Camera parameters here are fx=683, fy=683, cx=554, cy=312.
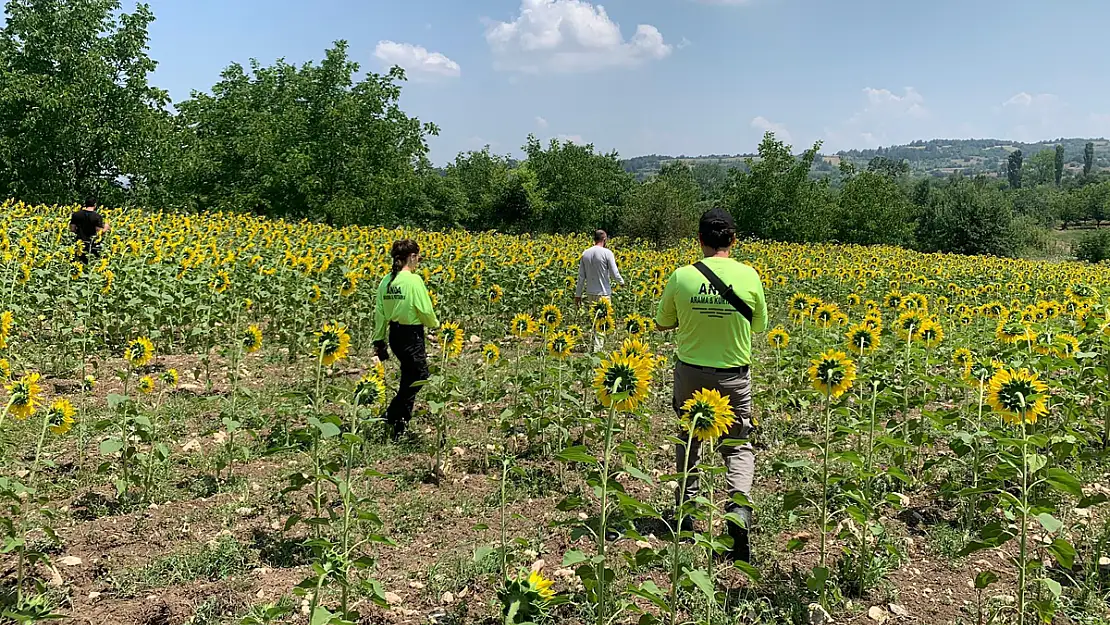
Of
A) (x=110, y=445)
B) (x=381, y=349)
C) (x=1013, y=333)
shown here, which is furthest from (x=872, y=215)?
(x=110, y=445)

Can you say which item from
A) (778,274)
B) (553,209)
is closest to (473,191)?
(553,209)

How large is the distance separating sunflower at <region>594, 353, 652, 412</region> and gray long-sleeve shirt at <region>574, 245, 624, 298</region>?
5.50m

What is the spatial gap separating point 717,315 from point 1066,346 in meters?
3.29

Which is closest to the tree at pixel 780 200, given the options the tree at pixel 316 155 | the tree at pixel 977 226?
the tree at pixel 977 226

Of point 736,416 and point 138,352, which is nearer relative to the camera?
point 736,416

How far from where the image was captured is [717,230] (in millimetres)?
3590

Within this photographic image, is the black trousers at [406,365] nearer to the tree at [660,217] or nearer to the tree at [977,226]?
the tree at [660,217]

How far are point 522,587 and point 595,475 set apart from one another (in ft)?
9.05

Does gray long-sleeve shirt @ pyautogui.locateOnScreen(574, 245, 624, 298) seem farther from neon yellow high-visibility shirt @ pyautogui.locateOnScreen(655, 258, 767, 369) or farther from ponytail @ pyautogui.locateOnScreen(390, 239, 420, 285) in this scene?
neon yellow high-visibility shirt @ pyautogui.locateOnScreen(655, 258, 767, 369)

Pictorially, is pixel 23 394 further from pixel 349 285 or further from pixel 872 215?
pixel 872 215

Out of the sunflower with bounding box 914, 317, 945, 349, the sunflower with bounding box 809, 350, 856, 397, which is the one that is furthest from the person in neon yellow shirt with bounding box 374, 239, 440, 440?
the sunflower with bounding box 914, 317, 945, 349

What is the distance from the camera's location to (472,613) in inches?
131

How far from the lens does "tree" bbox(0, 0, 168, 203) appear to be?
2888cm

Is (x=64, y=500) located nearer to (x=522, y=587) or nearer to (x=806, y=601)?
(x=522, y=587)
